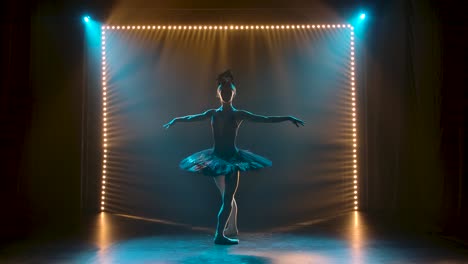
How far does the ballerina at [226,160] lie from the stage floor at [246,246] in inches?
6.5

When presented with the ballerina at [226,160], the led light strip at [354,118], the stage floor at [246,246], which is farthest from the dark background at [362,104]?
the ballerina at [226,160]

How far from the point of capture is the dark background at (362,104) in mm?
3418

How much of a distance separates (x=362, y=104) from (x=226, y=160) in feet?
6.89

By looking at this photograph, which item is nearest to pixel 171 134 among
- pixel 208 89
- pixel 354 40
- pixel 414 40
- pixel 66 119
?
pixel 208 89

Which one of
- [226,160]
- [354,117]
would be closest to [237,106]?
[354,117]

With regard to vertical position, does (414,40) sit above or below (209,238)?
above

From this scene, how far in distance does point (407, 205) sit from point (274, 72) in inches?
72.2

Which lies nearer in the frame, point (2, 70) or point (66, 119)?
point (2, 70)

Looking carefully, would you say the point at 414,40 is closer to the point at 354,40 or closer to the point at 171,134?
the point at 354,40

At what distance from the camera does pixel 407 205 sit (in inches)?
160

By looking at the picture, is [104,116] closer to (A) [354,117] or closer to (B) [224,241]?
(B) [224,241]

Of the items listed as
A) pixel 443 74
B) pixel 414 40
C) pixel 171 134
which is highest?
pixel 414 40

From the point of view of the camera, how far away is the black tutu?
2955mm

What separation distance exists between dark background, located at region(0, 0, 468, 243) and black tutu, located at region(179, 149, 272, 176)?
4.73 ft
